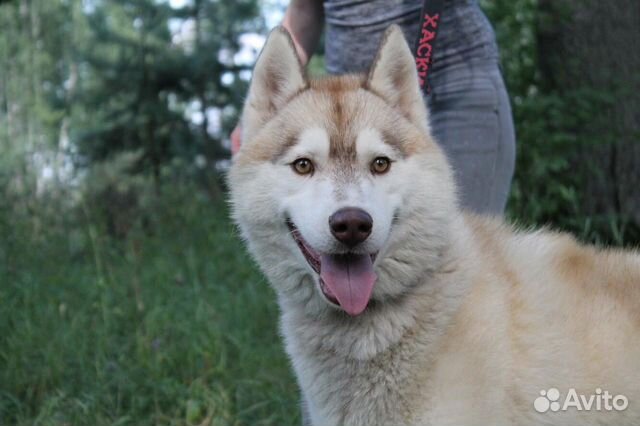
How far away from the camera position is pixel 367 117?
102 inches

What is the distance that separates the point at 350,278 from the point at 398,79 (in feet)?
2.92

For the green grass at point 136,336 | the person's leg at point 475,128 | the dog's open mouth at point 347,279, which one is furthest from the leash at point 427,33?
the green grass at point 136,336

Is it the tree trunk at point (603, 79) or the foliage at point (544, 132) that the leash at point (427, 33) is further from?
the tree trunk at point (603, 79)

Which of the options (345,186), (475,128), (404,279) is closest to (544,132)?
(475,128)

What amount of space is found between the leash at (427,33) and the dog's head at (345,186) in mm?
387

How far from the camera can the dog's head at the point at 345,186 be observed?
238 cm

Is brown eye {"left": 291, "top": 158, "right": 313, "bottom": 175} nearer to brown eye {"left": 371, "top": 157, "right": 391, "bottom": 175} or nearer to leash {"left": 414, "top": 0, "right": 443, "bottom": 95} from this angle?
brown eye {"left": 371, "top": 157, "right": 391, "bottom": 175}

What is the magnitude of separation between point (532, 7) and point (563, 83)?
2.23 ft

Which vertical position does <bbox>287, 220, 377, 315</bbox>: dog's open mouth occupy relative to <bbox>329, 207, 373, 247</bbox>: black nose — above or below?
below

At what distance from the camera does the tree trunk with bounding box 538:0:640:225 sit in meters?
5.65

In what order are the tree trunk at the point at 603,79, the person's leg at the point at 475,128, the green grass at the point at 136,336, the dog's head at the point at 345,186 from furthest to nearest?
the tree trunk at the point at 603,79, the green grass at the point at 136,336, the person's leg at the point at 475,128, the dog's head at the point at 345,186

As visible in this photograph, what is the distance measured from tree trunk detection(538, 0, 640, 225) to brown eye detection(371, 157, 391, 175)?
356 cm

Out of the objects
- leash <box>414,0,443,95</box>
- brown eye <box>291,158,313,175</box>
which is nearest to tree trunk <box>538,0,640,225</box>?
leash <box>414,0,443,95</box>

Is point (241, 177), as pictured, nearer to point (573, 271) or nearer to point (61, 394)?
point (573, 271)
